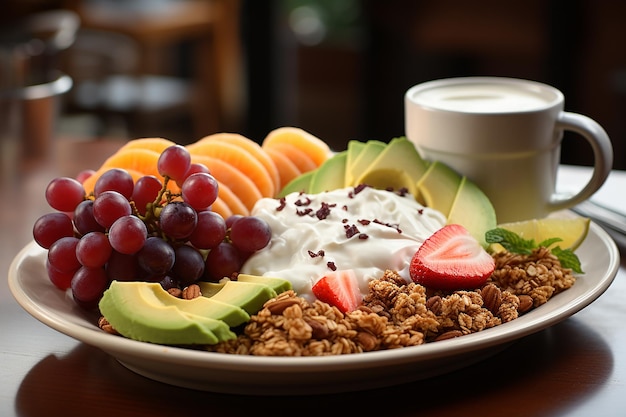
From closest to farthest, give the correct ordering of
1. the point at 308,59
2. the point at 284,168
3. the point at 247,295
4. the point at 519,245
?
the point at 247,295
the point at 519,245
the point at 284,168
the point at 308,59

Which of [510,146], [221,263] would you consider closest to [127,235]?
[221,263]

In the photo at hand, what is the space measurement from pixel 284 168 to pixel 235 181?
154mm

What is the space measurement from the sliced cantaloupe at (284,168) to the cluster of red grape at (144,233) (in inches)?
11.3

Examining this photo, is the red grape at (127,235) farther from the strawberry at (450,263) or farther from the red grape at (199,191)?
the strawberry at (450,263)

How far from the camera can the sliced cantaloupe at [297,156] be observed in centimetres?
148

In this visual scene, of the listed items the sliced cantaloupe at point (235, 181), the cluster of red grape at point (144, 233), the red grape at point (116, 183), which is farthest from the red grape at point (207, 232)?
the sliced cantaloupe at point (235, 181)

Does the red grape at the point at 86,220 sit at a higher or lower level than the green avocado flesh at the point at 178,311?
higher

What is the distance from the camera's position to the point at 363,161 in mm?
1385

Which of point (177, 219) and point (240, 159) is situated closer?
point (177, 219)

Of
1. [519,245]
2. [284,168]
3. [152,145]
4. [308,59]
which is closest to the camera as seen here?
[519,245]

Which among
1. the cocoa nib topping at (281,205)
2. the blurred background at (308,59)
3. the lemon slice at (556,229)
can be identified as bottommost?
the blurred background at (308,59)

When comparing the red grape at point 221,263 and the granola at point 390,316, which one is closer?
the granola at point 390,316

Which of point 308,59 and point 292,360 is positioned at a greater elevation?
point 292,360

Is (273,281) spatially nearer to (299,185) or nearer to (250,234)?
(250,234)
